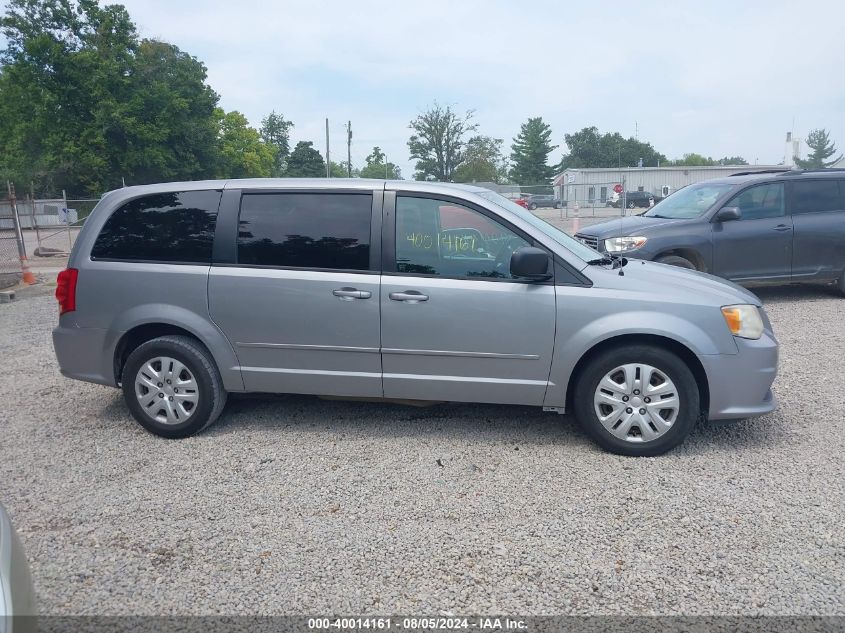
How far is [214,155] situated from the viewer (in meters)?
53.3

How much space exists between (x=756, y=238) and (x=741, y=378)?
5447 mm

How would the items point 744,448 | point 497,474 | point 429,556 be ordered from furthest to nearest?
point 744,448 < point 497,474 < point 429,556

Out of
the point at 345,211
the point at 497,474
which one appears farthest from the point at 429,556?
the point at 345,211

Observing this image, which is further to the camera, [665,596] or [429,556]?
[429,556]

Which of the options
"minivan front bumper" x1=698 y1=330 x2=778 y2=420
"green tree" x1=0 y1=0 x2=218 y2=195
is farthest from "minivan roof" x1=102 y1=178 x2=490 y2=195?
"green tree" x1=0 y1=0 x2=218 y2=195

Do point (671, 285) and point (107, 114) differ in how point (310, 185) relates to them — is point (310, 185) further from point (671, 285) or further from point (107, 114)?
point (107, 114)

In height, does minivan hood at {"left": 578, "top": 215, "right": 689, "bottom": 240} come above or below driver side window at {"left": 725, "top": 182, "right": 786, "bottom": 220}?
below

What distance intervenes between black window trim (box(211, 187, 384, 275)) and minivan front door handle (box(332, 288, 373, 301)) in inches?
5.3

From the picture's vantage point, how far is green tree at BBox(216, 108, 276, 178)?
6421cm

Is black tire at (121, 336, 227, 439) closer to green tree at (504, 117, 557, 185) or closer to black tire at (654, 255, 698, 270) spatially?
black tire at (654, 255, 698, 270)

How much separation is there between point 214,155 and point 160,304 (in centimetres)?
5246

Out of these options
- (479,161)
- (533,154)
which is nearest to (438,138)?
(479,161)

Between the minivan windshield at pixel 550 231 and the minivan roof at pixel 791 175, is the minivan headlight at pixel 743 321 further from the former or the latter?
the minivan roof at pixel 791 175

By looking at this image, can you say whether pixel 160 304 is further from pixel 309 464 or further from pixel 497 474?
pixel 497 474
